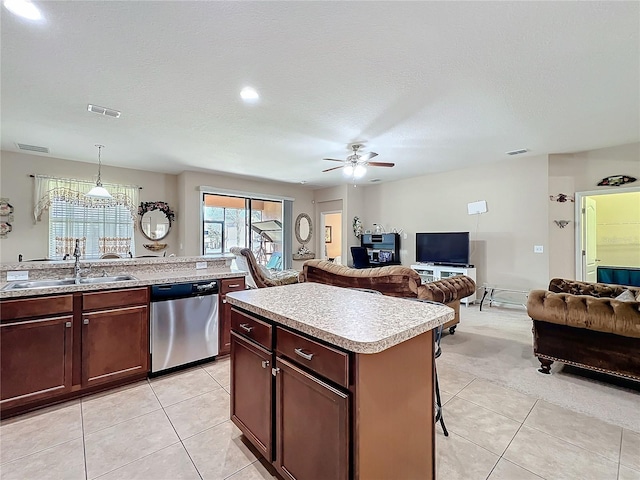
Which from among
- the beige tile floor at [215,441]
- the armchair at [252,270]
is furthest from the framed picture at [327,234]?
the beige tile floor at [215,441]

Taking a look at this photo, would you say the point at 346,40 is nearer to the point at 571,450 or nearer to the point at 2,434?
the point at 571,450

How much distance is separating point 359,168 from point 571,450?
13.1 ft

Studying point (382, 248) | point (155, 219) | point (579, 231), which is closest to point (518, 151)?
point (579, 231)

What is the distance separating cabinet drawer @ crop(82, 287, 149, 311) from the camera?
7.79ft

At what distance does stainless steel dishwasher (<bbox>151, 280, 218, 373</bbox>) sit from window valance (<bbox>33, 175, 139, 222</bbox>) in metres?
3.98

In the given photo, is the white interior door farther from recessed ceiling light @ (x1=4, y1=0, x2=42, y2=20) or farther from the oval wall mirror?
recessed ceiling light @ (x1=4, y1=0, x2=42, y2=20)

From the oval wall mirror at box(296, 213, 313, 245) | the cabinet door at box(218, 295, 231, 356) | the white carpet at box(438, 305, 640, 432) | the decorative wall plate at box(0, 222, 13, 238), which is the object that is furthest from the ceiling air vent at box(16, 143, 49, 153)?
the white carpet at box(438, 305, 640, 432)

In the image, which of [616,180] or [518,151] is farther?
[518,151]

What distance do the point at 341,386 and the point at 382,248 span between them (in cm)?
621

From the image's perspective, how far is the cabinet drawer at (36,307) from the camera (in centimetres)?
208

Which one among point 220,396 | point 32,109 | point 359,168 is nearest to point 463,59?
point 359,168

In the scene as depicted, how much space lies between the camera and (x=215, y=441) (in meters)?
1.87

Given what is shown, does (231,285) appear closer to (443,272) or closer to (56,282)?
(56,282)

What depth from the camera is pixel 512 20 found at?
1.99 metres
